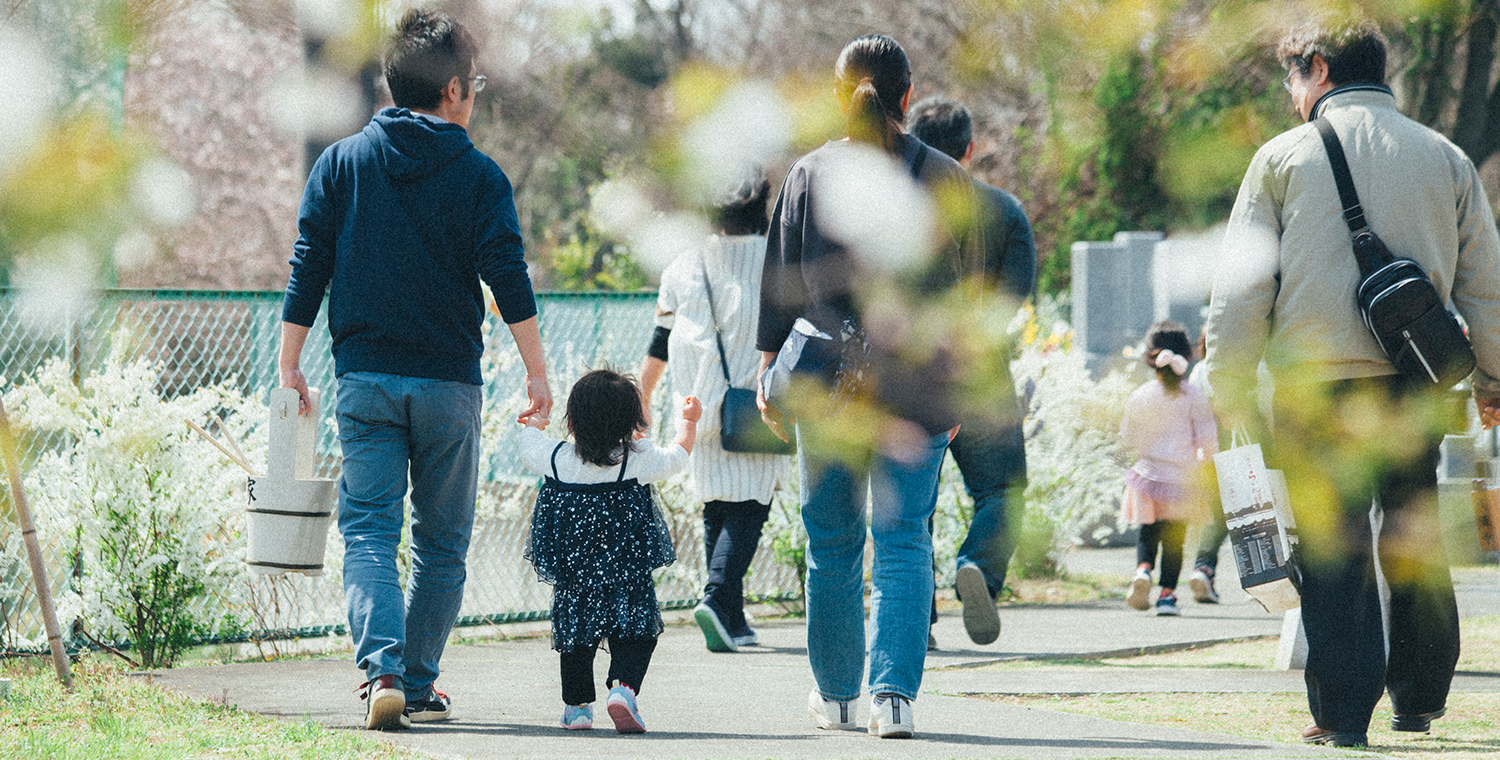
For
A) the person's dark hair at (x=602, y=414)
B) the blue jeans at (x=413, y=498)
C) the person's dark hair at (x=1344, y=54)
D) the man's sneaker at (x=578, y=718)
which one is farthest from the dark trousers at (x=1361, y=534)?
the blue jeans at (x=413, y=498)

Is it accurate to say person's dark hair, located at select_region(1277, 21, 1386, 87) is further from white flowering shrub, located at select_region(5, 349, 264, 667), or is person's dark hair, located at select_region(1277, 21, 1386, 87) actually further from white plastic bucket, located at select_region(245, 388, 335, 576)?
white flowering shrub, located at select_region(5, 349, 264, 667)

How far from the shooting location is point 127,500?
506cm

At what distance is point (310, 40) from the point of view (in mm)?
7895

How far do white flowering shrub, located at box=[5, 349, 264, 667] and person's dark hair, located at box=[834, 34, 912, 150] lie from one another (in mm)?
2645

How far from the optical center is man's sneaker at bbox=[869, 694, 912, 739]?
11.7ft

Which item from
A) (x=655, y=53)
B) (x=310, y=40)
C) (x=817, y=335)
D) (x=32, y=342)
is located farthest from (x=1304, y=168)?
(x=655, y=53)

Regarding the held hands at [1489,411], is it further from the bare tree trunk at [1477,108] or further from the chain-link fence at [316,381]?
the bare tree trunk at [1477,108]

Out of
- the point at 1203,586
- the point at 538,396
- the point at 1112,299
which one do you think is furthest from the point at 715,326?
the point at 1112,299

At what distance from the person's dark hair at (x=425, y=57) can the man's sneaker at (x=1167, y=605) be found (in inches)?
161

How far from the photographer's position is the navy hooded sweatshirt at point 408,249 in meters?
3.80

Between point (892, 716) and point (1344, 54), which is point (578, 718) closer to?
point (892, 716)

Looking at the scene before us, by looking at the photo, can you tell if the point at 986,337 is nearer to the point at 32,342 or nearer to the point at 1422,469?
the point at 1422,469

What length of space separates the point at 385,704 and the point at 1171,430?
4480mm

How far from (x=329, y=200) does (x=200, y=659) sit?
7.32ft
